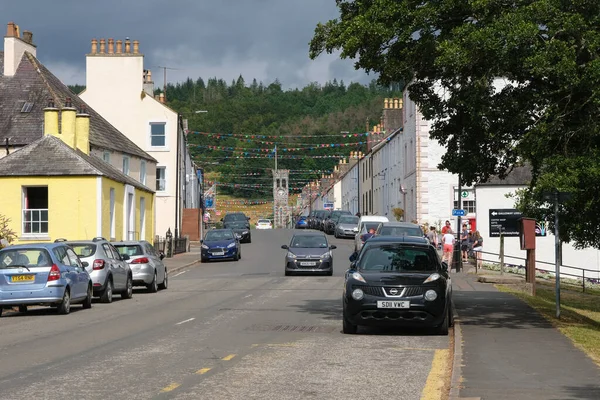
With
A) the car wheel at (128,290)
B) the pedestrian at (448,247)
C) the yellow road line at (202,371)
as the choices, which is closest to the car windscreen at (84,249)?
the car wheel at (128,290)

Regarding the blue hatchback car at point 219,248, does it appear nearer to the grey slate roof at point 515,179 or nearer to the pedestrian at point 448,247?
the pedestrian at point 448,247

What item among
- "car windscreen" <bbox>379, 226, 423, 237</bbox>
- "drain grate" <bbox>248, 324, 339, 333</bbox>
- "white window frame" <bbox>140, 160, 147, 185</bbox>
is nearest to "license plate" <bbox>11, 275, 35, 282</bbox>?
"drain grate" <bbox>248, 324, 339, 333</bbox>

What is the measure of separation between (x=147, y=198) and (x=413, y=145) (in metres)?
19.6

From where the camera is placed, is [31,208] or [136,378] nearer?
[136,378]

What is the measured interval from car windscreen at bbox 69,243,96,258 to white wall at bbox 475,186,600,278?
97.2ft

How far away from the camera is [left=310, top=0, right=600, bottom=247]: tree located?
1823 cm

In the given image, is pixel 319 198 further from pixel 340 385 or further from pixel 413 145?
pixel 340 385

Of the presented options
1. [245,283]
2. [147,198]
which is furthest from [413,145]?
[245,283]

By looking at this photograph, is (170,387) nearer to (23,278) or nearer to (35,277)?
(35,277)

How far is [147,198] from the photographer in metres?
54.2

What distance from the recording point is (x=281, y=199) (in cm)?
17250

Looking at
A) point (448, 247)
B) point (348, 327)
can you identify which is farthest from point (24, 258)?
point (448, 247)

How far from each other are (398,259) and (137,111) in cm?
5229

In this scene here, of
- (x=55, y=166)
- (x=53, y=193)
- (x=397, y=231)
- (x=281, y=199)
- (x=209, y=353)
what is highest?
(x=281, y=199)
